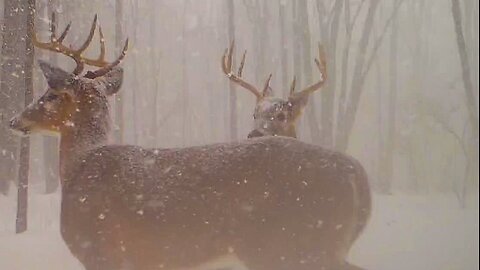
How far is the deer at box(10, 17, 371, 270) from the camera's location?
2.35 metres

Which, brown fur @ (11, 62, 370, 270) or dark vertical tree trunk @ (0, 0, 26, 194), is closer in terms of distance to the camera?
brown fur @ (11, 62, 370, 270)

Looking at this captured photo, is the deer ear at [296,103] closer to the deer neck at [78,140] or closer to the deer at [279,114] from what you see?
the deer at [279,114]

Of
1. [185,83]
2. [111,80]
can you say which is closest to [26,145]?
[111,80]

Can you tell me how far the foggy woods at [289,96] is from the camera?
3926 millimetres

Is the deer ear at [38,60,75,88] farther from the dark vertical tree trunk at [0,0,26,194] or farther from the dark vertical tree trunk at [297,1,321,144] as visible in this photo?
the dark vertical tree trunk at [297,1,321,144]

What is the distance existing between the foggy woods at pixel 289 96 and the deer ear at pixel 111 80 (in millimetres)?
28

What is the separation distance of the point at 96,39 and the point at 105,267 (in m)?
6.91

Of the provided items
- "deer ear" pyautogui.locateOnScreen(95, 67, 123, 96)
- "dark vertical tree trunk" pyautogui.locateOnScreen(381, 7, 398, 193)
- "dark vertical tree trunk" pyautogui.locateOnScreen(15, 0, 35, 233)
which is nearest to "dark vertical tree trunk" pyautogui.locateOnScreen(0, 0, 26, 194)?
"dark vertical tree trunk" pyautogui.locateOnScreen(15, 0, 35, 233)

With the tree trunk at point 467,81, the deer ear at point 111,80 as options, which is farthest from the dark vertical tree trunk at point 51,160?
the tree trunk at point 467,81

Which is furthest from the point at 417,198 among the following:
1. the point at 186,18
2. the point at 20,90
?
the point at 186,18

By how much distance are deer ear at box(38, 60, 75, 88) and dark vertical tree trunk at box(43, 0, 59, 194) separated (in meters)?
4.20

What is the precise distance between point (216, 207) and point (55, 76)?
0.96 meters

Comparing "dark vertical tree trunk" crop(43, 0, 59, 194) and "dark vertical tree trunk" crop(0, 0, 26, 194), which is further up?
"dark vertical tree trunk" crop(0, 0, 26, 194)

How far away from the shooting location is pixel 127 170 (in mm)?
2508
